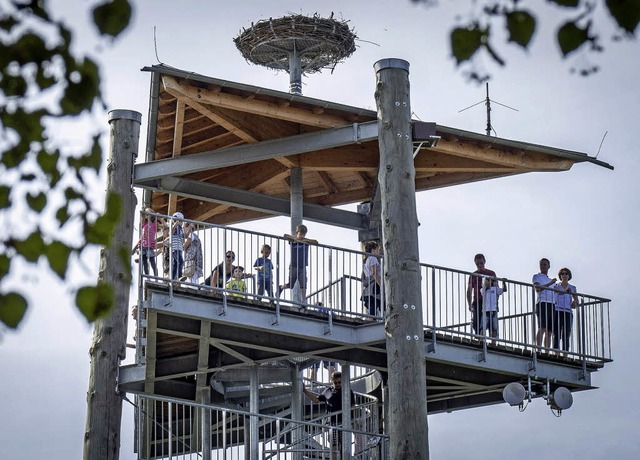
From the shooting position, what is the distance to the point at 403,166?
1978 centimetres

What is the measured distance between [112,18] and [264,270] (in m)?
15.2

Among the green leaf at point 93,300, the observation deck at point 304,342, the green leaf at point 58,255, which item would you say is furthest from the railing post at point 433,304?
the green leaf at point 58,255

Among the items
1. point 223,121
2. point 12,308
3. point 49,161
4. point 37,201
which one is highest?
point 223,121

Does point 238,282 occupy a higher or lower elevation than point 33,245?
higher

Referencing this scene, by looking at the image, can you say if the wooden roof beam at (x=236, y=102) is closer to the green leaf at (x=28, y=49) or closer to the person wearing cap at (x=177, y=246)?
the person wearing cap at (x=177, y=246)

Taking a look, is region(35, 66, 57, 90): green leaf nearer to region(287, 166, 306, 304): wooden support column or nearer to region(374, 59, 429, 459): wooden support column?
region(374, 59, 429, 459): wooden support column

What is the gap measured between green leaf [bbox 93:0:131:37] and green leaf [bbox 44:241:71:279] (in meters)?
0.74

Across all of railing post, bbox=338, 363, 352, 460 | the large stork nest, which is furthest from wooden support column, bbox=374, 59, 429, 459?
the large stork nest

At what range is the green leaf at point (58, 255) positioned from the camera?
5.04m

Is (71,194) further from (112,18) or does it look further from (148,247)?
(148,247)

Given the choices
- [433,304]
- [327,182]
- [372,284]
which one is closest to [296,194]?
[327,182]

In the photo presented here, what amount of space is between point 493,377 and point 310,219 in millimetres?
4134

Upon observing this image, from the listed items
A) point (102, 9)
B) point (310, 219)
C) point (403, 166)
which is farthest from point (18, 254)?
point (310, 219)

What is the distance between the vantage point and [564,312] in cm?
2109
